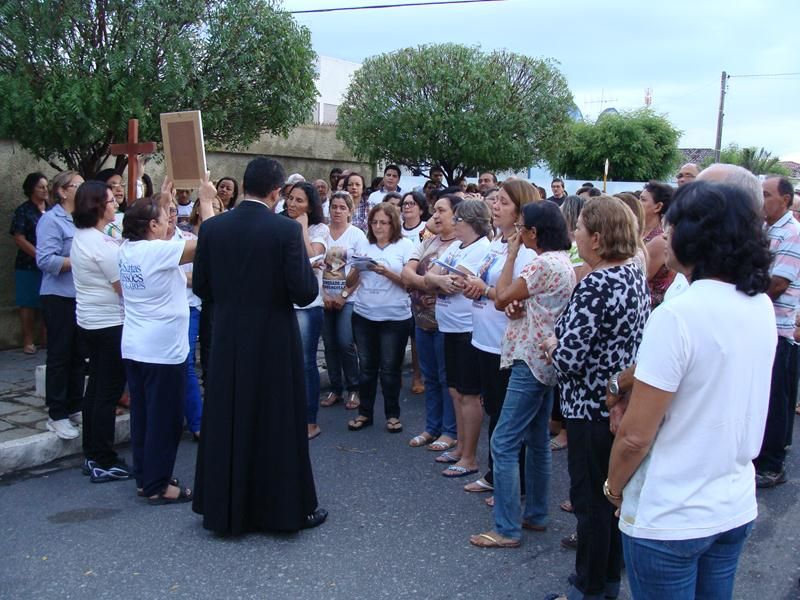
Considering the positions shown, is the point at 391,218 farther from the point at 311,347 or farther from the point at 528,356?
the point at 528,356

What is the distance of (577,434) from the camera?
3.38 metres

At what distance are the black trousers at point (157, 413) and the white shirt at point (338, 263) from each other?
1.96m

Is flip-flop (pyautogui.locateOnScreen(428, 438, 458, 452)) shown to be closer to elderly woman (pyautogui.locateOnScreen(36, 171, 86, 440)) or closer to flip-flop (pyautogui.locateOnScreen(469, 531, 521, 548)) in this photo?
flip-flop (pyautogui.locateOnScreen(469, 531, 521, 548))

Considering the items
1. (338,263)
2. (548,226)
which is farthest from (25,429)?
(548,226)

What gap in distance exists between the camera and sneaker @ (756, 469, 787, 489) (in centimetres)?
525

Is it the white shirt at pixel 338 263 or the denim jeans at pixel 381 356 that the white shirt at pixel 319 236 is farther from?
the denim jeans at pixel 381 356

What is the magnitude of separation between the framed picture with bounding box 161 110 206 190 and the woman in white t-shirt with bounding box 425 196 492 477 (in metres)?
1.75

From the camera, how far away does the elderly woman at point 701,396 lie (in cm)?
208

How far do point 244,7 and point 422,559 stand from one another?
521cm

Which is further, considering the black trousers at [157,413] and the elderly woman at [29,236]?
the elderly woman at [29,236]

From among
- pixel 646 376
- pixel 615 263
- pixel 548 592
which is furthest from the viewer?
pixel 548 592

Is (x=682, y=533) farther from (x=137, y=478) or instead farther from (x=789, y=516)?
(x=137, y=478)

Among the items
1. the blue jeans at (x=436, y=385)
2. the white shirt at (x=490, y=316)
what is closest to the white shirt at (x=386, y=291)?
the blue jeans at (x=436, y=385)

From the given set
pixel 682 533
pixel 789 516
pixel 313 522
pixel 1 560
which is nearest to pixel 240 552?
pixel 313 522
